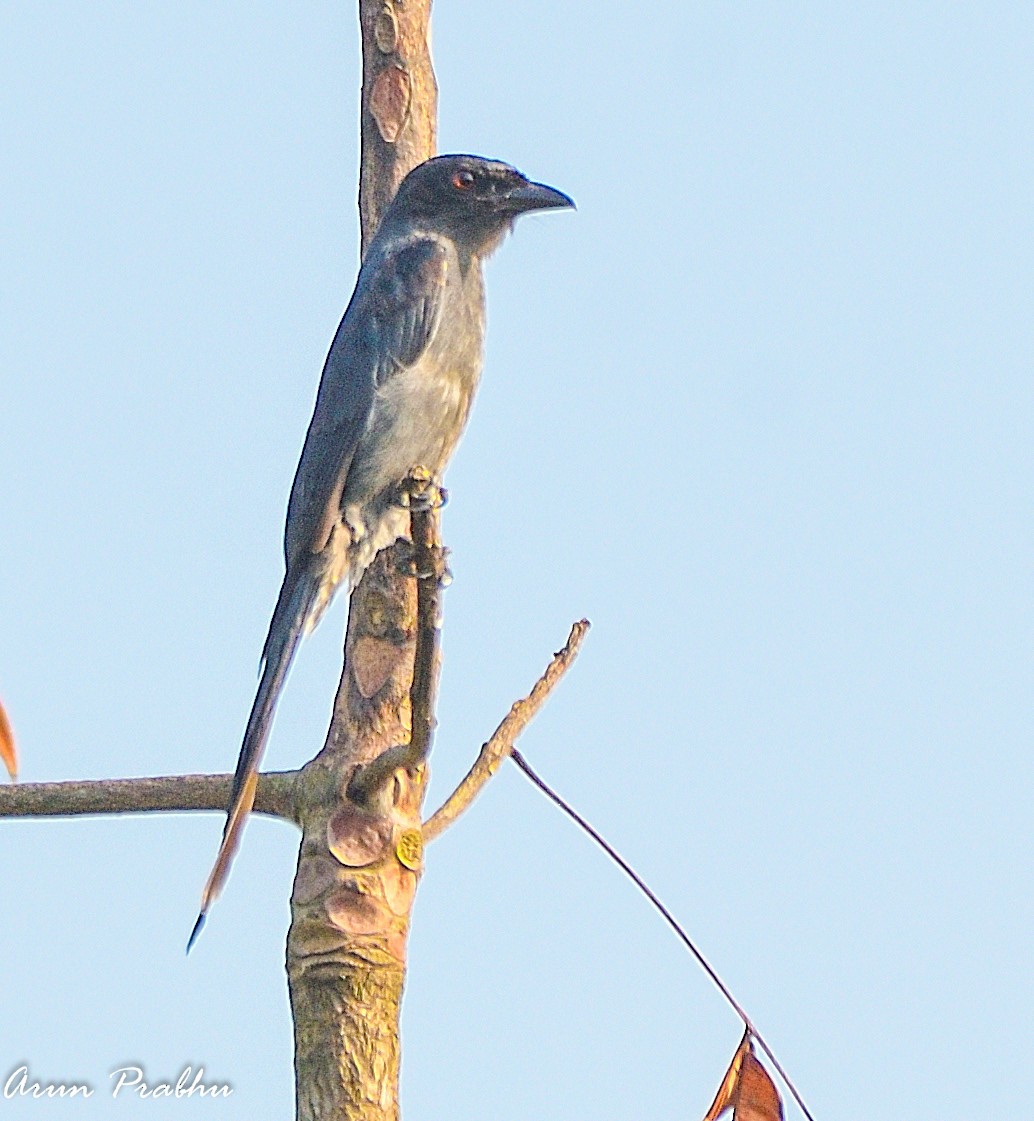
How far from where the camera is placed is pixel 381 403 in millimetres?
5312

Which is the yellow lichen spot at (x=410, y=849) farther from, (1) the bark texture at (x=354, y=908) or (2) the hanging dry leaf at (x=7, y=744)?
(2) the hanging dry leaf at (x=7, y=744)

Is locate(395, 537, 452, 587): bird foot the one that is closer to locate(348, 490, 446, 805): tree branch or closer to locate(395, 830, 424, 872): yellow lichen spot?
locate(348, 490, 446, 805): tree branch

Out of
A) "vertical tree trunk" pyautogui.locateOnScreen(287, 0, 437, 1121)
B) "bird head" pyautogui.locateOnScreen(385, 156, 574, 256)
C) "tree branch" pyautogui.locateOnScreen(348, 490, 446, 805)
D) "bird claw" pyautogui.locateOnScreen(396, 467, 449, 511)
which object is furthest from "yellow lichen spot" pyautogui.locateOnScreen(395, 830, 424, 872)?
"bird head" pyautogui.locateOnScreen(385, 156, 574, 256)

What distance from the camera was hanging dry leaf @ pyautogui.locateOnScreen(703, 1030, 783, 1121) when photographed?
3744 millimetres

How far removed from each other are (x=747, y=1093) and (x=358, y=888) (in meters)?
A: 0.99

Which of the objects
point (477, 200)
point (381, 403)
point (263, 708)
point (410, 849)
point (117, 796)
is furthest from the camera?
point (477, 200)

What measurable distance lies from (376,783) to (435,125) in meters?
2.13

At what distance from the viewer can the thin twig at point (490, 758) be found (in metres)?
4.22

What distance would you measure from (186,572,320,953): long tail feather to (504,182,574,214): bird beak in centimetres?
150

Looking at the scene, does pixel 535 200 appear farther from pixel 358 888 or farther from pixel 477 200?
pixel 358 888

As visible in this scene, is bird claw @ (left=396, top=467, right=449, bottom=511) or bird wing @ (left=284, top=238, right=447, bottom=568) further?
bird wing @ (left=284, top=238, right=447, bottom=568)

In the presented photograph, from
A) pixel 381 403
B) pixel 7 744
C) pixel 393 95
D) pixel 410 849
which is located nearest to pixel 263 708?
pixel 410 849

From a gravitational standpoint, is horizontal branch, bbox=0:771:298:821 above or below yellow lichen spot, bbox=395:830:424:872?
above

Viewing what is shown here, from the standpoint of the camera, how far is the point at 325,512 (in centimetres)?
524
